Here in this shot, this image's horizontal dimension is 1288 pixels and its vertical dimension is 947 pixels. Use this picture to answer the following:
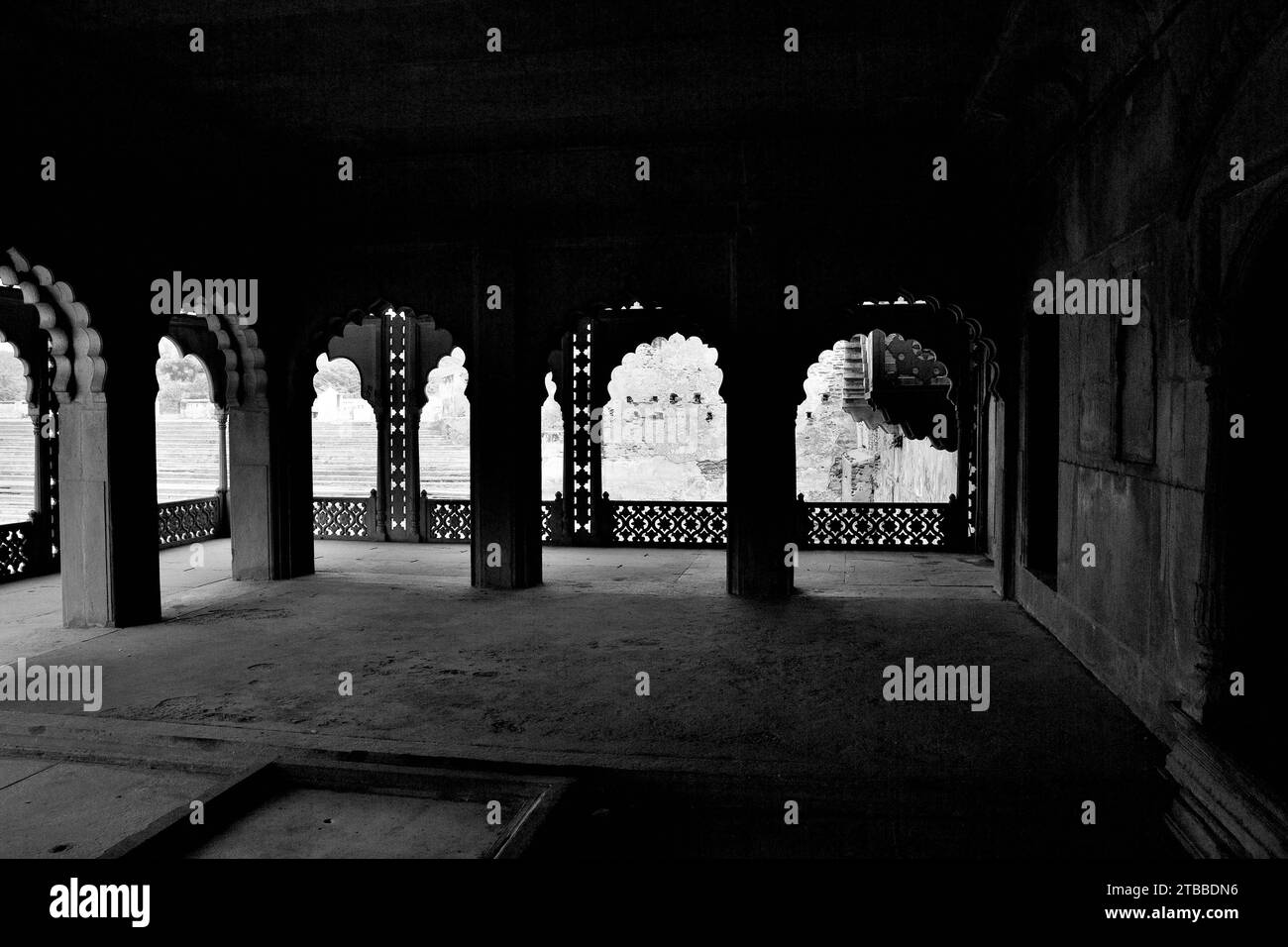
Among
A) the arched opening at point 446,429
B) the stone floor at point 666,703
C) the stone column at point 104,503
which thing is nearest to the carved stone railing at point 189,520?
the stone floor at point 666,703

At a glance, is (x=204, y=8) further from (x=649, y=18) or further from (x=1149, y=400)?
(x=1149, y=400)

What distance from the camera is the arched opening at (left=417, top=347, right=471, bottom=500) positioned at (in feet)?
72.6

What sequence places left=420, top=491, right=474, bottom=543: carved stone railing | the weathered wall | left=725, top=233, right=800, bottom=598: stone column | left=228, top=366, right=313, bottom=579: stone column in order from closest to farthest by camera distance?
1. the weathered wall
2. left=725, top=233, right=800, bottom=598: stone column
3. left=228, top=366, right=313, bottom=579: stone column
4. left=420, top=491, right=474, bottom=543: carved stone railing

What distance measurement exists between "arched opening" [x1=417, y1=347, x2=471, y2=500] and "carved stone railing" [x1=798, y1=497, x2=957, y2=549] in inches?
429

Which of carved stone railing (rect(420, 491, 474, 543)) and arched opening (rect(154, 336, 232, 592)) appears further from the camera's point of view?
carved stone railing (rect(420, 491, 474, 543))

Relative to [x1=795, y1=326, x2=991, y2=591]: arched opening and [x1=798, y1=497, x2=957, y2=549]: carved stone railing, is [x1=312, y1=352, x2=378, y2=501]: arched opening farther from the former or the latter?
[x1=798, y1=497, x2=957, y2=549]: carved stone railing

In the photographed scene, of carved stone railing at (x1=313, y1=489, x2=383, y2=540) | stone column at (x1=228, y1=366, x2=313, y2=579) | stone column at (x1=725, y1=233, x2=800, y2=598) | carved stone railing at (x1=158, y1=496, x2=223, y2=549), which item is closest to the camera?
stone column at (x1=725, y1=233, x2=800, y2=598)

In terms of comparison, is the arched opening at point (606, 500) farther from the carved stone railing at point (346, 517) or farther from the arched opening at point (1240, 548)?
the arched opening at point (1240, 548)

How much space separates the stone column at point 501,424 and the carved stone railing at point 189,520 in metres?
5.04

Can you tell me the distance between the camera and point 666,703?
17.6 feet

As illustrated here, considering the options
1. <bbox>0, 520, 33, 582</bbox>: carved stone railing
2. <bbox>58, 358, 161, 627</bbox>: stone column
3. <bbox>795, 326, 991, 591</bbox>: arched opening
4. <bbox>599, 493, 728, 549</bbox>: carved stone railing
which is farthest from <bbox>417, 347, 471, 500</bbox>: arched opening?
<bbox>58, 358, 161, 627</bbox>: stone column
